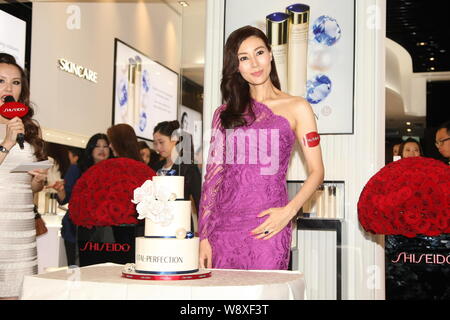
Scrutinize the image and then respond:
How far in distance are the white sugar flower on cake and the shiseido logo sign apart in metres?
3.36

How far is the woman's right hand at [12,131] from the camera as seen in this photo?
3.16m

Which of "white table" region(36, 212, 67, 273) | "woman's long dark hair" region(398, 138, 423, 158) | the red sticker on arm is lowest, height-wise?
"white table" region(36, 212, 67, 273)

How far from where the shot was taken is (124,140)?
474 centimetres

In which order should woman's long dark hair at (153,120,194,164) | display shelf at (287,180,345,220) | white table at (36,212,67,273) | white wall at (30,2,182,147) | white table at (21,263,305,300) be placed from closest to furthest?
white table at (21,263,305,300) < display shelf at (287,180,345,220) < woman's long dark hair at (153,120,194,164) < white table at (36,212,67,273) < white wall at (30,2,182,147)

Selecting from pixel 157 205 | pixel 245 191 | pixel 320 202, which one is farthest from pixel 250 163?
pixel 320 202

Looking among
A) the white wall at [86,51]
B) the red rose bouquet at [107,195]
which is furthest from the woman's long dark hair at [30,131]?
the white wall at [86,51]

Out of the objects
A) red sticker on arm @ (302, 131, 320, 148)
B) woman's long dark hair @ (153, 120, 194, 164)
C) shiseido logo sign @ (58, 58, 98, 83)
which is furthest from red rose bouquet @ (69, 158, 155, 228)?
shiseido logo sign @ (58, 58, 98, 83)

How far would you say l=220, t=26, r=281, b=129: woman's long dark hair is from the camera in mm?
2504

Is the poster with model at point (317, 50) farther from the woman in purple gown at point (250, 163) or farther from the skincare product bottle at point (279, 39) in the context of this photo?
the woman in purple gown at point (250, 163)

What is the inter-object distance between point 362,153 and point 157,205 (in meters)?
1.92

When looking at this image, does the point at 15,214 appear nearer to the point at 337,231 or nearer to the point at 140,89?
the point at 337,231

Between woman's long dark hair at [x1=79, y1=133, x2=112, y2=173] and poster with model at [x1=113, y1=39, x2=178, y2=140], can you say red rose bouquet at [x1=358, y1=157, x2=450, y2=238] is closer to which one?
woman's long dark hair at [x1=79, y1=133, x2=112, y2=173]

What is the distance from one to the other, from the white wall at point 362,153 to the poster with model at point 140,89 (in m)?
1.72

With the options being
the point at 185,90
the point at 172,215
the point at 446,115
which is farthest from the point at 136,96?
the point at 172,215
